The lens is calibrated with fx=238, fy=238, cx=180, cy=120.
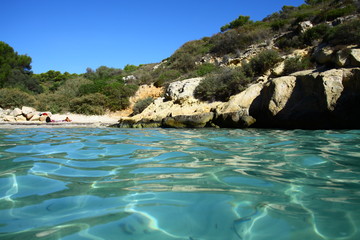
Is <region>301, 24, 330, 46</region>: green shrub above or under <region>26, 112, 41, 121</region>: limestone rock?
above

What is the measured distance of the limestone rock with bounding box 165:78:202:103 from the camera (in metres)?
14.2

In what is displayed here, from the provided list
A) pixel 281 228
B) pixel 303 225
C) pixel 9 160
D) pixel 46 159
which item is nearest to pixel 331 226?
pixel 303 225

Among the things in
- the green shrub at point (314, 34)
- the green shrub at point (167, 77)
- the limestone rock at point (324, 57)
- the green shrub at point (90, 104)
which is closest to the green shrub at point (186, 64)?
the green shrub at point (167, 77)

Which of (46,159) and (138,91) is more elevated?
(138,91)

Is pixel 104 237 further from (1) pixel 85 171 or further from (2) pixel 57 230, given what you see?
(1) pixel 85 171

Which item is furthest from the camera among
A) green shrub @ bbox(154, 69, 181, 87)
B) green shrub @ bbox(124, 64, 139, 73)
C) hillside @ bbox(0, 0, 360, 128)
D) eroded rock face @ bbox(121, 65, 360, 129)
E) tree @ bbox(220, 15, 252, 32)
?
green shrub @ bbox(124, 64, 139, 73)

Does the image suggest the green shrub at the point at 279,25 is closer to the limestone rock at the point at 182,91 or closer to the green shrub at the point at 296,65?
the green shrub at the point at 296,65

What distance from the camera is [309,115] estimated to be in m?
8.16

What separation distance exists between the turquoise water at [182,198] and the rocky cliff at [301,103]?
5.30m

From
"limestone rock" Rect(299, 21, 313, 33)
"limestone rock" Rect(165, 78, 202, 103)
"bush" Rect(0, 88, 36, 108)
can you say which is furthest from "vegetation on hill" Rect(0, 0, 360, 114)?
"limestone rock" Rect(165, 78, 202, 103)

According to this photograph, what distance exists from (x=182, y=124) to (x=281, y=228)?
8882 mm

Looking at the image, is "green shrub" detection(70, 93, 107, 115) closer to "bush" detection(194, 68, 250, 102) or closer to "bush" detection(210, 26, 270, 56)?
"bush" detection(194, 68, 250, 102)

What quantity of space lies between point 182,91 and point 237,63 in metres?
5.31

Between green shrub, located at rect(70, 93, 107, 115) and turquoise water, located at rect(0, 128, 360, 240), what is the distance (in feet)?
53.8
